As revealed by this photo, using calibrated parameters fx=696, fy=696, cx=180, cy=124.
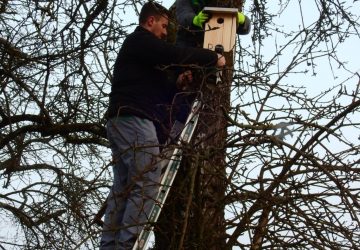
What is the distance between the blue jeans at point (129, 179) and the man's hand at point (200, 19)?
0.72m

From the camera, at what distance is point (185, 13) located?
167 inches

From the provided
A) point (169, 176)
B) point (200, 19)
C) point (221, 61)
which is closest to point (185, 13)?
point (200, 19)

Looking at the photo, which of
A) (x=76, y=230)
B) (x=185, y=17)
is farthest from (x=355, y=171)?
(x=76, y=230)

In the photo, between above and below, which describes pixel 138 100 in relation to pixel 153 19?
below

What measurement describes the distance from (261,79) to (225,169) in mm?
441

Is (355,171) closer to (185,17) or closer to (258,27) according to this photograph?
(185,17)

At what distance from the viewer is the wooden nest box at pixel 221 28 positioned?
3900mm

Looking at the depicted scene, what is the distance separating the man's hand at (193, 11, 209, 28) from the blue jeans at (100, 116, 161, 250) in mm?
720

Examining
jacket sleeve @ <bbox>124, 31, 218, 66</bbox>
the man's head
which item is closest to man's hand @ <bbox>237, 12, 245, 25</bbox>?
the man's head

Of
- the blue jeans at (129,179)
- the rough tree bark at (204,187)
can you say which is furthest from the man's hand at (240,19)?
the blue jeans at (129,179)

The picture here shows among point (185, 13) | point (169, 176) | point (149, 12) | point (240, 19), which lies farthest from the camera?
point (185, 13)

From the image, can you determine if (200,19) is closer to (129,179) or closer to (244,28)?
(244,28)

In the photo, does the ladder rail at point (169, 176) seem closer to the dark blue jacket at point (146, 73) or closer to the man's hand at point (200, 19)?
the dark blue jacket at point (146, 73)

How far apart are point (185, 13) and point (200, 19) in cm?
26
